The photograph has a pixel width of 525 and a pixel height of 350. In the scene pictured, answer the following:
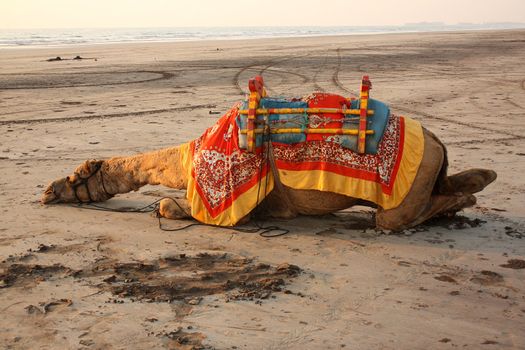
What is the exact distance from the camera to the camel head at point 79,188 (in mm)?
7035

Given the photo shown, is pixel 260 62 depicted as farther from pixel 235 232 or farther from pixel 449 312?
pixel 449 312

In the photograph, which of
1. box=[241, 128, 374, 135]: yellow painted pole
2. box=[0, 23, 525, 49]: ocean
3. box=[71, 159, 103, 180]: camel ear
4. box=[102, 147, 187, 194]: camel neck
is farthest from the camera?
box=[0, 23, 525, 49]: ocean

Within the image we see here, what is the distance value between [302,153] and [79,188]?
7.93 ft

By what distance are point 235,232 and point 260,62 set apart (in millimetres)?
19606

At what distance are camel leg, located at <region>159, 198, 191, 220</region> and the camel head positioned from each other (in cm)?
79

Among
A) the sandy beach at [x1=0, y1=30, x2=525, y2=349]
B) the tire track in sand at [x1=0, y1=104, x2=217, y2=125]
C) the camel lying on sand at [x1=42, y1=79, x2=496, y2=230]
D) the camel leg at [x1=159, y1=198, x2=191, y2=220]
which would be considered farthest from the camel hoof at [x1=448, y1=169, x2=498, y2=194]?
the tire track in sand at [x1=0, y1=104, x2=217, y2=125]

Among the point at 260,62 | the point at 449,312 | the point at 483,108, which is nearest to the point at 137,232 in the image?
the point at 449,312

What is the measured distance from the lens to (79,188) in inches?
279

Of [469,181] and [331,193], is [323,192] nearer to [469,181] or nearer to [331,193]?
[331,193]

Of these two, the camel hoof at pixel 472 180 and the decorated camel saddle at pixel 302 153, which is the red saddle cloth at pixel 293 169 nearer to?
the decorated camel saddle at pixel 302 153

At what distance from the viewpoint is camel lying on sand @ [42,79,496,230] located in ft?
19.7

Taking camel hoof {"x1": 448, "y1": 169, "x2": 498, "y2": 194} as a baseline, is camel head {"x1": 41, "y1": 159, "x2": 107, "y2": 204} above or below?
below

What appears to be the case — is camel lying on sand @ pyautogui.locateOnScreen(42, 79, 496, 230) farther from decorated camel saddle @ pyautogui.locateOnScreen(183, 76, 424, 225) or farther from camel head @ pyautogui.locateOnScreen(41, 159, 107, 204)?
decorated camel saddle @ pyautogui.locateOnScreen(183, 76, 424, 225)

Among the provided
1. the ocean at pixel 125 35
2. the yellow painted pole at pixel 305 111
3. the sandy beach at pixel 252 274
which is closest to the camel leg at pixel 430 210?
the sandy beach at pixel 252 274
